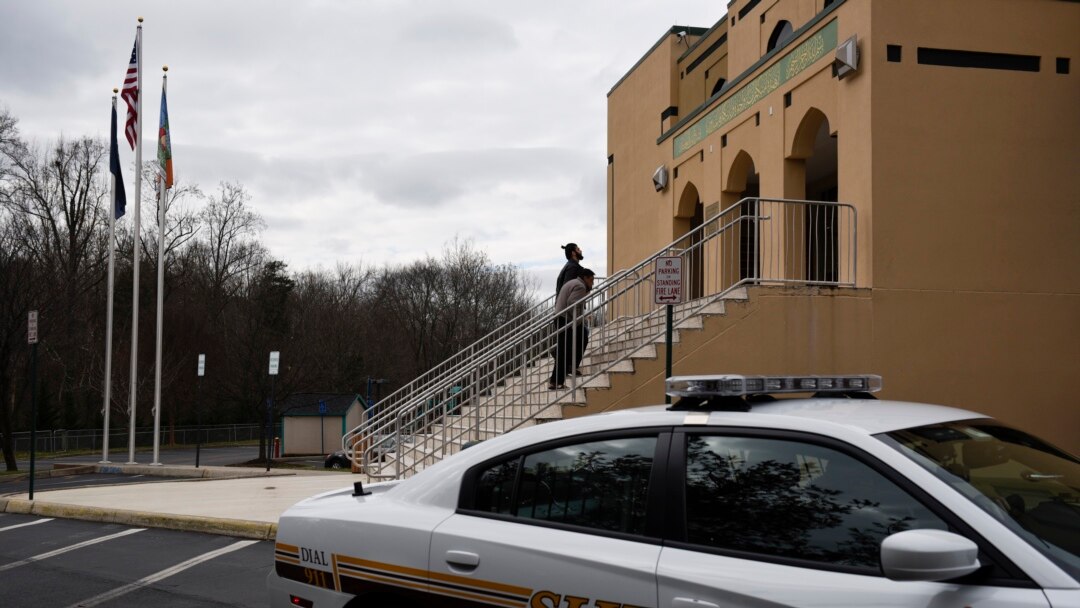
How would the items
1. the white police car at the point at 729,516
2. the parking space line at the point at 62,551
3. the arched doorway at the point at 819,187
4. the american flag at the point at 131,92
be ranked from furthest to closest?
the american flag at the point at 131,92
the arched doorway at the point at 819,187
the parking space line at the point at 62,551
the white police car at the point at 729,516

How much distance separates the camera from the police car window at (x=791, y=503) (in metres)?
2.98

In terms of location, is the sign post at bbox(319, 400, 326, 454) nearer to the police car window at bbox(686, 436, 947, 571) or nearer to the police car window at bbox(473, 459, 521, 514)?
the police car window at bbox(473, 459, 521, 514)

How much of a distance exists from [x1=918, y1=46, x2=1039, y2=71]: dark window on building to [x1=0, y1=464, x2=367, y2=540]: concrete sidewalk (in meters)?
9.21

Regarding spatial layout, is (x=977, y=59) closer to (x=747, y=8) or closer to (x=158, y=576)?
(x=747, y=8)

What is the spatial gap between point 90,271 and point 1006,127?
155ft

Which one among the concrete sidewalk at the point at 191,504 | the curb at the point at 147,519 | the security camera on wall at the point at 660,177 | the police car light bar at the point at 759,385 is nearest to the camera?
the police car light bar at the point at 759,385

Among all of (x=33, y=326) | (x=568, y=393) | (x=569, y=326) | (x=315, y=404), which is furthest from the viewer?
(x=315, y=404)

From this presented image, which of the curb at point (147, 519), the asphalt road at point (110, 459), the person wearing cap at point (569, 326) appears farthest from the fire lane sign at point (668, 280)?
the asphalt road at point (110, 459)

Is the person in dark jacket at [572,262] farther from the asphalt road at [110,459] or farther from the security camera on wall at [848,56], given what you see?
the asphalt road at [110,459]

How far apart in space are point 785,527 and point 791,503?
0.27 ft

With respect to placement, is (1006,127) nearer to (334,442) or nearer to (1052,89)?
(1052,89)

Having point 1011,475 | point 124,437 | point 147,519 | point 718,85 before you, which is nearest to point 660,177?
point 718,85

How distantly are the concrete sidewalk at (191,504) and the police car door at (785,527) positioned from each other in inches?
282

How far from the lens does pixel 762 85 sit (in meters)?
14.9
